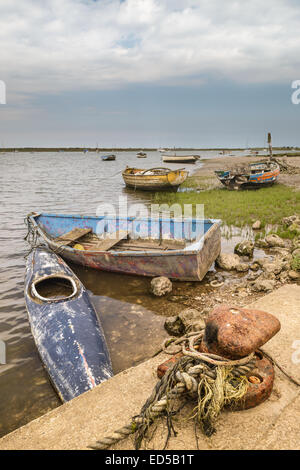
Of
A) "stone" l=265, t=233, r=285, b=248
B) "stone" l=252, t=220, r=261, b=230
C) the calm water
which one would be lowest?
the calm water

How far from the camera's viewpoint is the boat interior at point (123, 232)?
8.67 meters

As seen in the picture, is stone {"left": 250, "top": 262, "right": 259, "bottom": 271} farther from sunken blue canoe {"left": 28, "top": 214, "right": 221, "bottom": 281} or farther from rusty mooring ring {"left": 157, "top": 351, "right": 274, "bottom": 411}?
rusty mooring ring {"left": 157, "top": 351, "right": 274, "bottom": 411}

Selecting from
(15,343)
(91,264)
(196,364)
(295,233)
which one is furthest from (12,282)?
(295,233)

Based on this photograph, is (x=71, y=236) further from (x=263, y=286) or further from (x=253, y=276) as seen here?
(x=263, y=286)

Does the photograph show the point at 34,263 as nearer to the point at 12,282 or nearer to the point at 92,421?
the point at 12,282

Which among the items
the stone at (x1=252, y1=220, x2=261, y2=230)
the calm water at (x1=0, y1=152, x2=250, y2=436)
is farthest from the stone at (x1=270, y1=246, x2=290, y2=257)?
the calm water at (x1=0, y1=152, x2=250, y2=436)

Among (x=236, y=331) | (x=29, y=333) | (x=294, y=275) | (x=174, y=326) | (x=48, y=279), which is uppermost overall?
(x=236, y=331)

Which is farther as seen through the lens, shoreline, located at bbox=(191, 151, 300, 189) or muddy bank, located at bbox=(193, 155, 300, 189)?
muddy bank, located at bbox=(193, 155, 300, 189)

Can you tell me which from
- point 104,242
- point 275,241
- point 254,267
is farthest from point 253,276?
point 104,242

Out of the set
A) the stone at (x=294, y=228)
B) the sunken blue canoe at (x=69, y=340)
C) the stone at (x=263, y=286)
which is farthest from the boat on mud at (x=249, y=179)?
the sunken blue canoe at (x=69, y=340)

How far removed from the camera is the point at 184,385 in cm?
214

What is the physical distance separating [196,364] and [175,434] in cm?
52

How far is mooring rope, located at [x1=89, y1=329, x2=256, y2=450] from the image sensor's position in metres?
2.08

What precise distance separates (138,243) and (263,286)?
13.6 ft
